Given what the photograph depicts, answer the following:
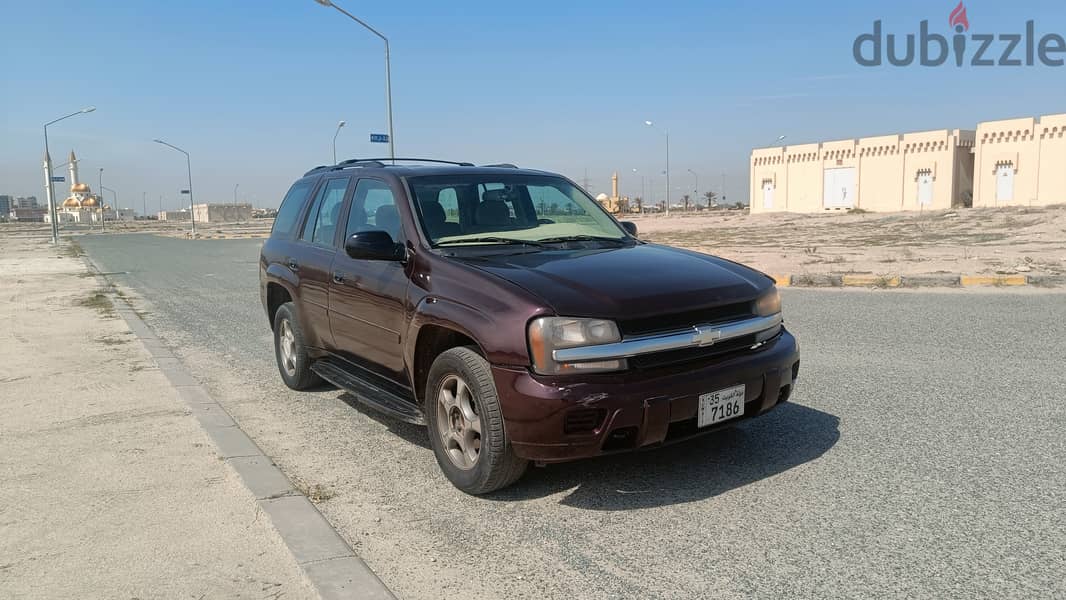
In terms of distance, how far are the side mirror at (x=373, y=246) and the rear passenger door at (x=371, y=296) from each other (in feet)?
0.43

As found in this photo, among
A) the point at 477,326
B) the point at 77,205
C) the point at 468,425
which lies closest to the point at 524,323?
the point at 477,326

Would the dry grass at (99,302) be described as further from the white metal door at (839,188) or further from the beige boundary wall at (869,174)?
the white metal door at (839,188)

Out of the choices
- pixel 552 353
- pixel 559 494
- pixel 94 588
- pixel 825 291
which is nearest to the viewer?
pixel 94 588

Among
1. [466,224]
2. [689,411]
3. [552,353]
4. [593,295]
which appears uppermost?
[466,224]

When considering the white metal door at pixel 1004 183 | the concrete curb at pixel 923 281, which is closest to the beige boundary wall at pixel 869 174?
the white metal door at pixel 1004 183

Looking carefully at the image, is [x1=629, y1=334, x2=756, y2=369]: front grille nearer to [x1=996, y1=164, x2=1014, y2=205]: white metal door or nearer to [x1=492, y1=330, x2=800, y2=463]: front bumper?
[x1=492, y1=330, x2=800, y2=463]: front bumper

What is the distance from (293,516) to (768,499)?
244 cm

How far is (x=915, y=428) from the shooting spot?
4.97 m

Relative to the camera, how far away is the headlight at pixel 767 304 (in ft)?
14.1

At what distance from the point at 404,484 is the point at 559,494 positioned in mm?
915

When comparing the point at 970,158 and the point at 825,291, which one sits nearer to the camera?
the point at 825,291

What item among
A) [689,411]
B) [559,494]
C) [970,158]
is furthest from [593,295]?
[970,158]

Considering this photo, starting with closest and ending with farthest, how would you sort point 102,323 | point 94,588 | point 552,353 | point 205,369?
point 94,588 < point 552,353 < point 205,369 < point 102,323

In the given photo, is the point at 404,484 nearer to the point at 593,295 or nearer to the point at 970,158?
the point at 593,295
